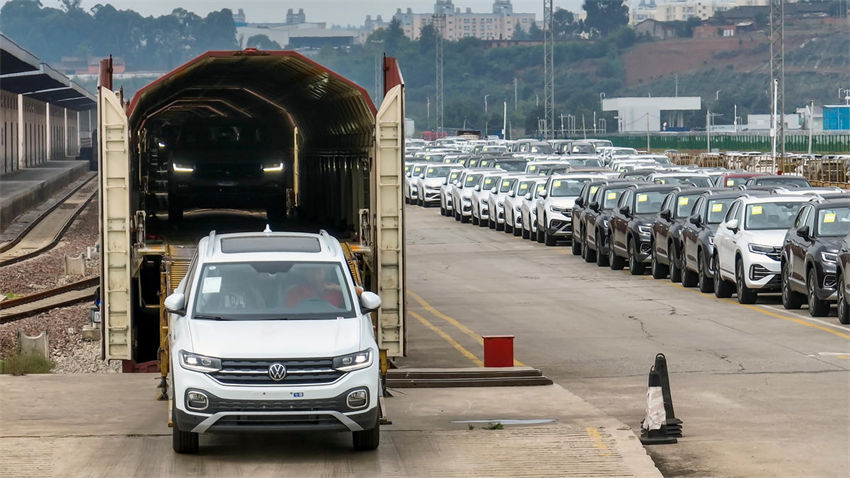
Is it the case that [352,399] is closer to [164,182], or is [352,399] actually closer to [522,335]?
[522,335]

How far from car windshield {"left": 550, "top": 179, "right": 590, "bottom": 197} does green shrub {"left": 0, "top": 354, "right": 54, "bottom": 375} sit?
826 inches

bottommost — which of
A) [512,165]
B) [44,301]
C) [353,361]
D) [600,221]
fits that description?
[44,301]

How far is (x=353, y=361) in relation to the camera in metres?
12.3

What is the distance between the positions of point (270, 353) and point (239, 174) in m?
17.7

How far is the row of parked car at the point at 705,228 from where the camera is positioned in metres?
23.3

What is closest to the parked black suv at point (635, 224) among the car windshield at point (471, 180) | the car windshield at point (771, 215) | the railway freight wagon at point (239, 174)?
the car windshield at point (771, 215)

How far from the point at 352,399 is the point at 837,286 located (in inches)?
463

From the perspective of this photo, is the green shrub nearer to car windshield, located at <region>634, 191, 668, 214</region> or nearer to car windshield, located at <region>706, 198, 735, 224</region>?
car windshield, located at <region>706, 198, 735, 224</region>

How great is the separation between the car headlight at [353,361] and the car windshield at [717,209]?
54.2ft

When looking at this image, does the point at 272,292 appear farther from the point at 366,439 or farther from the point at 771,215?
the point at 771,215

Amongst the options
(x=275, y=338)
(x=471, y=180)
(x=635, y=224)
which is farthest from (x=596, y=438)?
(x=471, y=180)

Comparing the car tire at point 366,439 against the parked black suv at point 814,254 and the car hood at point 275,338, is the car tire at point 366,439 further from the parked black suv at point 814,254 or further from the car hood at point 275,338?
the parked black suv at point 814,254

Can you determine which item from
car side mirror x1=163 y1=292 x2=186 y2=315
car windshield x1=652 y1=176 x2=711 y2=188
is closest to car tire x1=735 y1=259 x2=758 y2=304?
car side mirror x1=163 y1=292 x2=186 y2=315

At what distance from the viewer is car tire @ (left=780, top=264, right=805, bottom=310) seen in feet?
79.6
